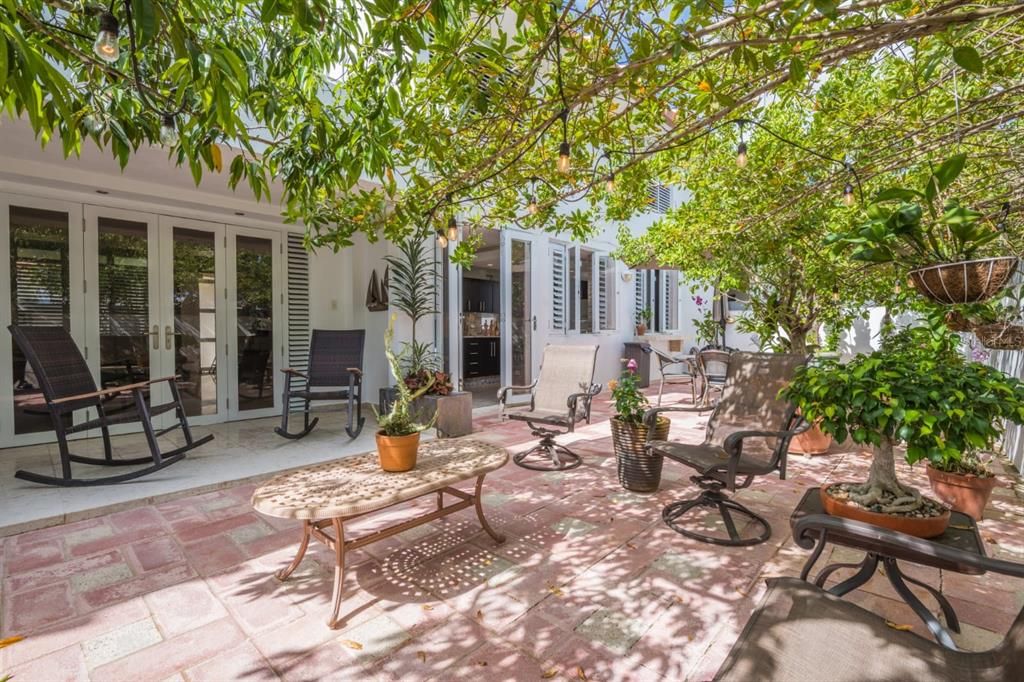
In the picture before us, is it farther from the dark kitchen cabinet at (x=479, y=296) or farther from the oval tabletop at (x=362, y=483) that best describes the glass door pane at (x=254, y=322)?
the dark kitchen cabinet at (x=479, y=296)

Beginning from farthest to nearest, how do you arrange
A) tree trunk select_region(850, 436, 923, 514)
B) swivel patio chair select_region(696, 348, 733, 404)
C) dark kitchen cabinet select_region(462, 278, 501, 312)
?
dark kitchen cabinet select_region(462, 278, 501, 312), swivel patio chair select_region(696, 348, 733, 404), tree trunk select_region(850, 436, 923, 514)

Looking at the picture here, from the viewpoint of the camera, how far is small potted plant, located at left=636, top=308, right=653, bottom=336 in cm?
902

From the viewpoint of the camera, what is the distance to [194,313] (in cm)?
536

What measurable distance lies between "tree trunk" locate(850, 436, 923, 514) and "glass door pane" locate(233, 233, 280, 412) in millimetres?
5977

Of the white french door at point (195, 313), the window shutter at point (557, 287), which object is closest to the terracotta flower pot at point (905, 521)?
the window shutter at point (557, 287)

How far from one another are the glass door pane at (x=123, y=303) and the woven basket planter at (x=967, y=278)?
20.0 ft

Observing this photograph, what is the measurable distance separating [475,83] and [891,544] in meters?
2.30

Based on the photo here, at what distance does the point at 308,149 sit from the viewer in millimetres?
2203

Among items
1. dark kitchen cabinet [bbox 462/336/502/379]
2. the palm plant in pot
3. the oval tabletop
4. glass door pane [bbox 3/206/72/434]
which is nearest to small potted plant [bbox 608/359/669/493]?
the oval tabletop

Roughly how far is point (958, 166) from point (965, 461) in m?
2.31

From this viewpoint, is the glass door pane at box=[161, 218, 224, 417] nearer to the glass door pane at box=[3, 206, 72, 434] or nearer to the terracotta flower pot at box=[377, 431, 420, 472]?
the glass door pane at box=[3, 206, 72, 434]

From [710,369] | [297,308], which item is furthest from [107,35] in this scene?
[710,369]

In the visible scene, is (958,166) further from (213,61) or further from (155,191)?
(155,191)

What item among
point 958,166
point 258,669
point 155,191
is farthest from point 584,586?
point 155,191
